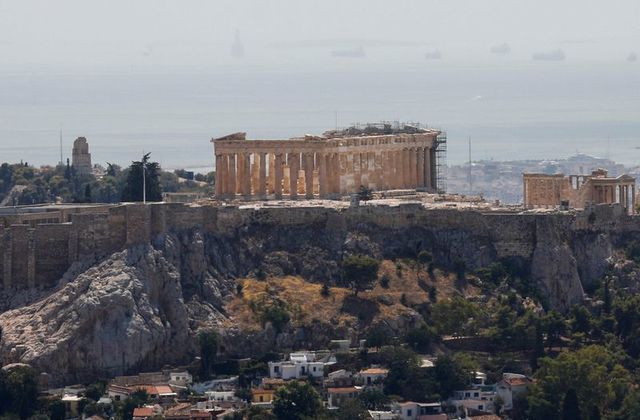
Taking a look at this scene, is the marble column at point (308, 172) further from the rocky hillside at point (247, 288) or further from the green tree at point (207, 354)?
the green tree at point (207, 354)

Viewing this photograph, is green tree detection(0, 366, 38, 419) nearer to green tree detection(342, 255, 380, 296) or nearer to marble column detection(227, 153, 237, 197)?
green tree detection(342, 255, 380, 296)

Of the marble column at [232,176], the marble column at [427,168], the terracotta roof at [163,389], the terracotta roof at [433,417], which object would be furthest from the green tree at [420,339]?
the marble column at [427,168]

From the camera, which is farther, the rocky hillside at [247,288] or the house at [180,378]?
the rocky hillside at [247,288]

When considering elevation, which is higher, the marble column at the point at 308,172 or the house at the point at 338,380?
the marble column at the point at 308,172

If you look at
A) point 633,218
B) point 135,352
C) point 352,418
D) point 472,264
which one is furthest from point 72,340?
point 633,218

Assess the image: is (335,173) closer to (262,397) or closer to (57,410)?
(262,397)

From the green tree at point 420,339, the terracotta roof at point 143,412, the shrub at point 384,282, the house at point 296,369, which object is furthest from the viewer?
the shrub at point 384,282

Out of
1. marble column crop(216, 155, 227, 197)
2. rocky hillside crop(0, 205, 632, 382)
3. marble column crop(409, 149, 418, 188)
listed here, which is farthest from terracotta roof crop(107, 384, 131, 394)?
marble column crop(409, 149, 418, 188)

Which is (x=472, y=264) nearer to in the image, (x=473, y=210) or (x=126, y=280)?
(x=473, y=210)
